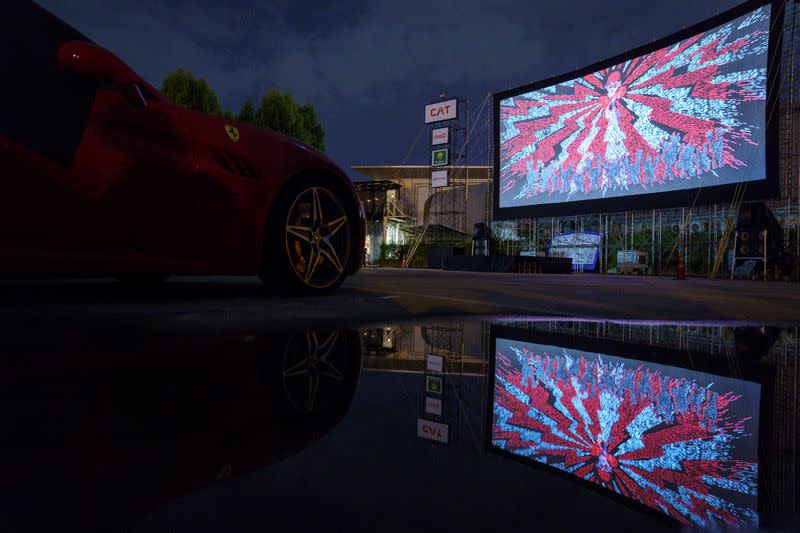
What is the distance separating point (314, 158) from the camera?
285 cm

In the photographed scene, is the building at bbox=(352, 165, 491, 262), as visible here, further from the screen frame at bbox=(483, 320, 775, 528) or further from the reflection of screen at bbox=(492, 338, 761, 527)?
the reflection of screen at bbox=(492, 338, 761, 527)

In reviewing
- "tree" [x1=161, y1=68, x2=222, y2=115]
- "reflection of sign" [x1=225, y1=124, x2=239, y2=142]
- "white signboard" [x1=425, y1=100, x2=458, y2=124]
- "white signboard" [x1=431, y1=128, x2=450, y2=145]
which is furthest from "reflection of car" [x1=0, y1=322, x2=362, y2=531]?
"white signboard" [x1=425, y1=100, x2=458, y2=124]

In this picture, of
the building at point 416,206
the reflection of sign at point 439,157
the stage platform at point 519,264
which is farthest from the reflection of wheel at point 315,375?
the reflection of sign at point 439,157

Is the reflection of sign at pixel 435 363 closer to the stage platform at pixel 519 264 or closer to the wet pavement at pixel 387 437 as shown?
the wet pavement at pixel 387 437

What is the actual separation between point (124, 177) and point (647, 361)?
6.94 ft

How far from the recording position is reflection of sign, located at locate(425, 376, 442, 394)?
0.94 m

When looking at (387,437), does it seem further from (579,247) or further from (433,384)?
(579,247)

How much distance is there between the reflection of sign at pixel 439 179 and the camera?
2177 centimetres

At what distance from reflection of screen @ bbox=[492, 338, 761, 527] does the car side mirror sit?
199cm

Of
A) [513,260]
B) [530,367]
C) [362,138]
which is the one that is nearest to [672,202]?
[513,260]

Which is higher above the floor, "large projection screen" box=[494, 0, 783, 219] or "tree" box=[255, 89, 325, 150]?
"tree" box=[255, 89, 325, 150]

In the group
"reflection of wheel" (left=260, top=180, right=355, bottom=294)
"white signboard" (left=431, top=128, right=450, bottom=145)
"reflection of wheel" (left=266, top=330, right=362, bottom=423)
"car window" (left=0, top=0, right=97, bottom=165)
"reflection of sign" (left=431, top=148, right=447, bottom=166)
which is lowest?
"reflection of wheel" (left=266, top=330, right=362, bottom=423)

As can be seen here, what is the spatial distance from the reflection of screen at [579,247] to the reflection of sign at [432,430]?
18.2m

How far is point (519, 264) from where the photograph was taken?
15.3 metres
